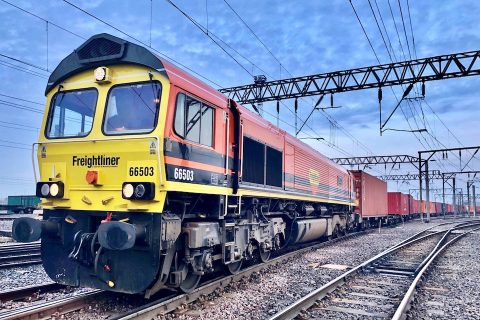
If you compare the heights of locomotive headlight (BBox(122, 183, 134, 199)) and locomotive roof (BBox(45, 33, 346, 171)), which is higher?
locomotive roof (BBox(45, 33, 346, 171))

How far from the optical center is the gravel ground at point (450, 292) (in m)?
6.88

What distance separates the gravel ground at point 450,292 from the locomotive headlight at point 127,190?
4814mm

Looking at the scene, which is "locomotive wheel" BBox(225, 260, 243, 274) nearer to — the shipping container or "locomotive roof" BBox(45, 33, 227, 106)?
"locomotive roof" BBox(45, 33, 227, 106)

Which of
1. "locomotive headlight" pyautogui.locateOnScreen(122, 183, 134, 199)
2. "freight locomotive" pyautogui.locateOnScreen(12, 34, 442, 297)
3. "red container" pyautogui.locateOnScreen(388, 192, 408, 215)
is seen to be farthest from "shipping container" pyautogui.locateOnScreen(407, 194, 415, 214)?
"locomotive headlight" pyautogui.locateOnScreen(122, 183, 134, 199)

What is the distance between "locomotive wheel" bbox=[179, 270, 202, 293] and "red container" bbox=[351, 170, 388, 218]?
18257 millimetres

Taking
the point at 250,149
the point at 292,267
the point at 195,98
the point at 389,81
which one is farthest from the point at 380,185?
the point at 195,98

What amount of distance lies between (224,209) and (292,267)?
409 centimetres

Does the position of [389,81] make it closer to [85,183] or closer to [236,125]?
[236,125]

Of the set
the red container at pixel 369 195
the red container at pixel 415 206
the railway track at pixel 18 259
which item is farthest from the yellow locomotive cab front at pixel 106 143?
the red container at pixel 415 206

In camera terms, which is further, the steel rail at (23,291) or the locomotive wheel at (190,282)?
the locomotive wheel at (190,282)

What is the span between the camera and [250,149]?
31.2 feet

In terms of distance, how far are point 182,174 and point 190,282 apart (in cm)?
210

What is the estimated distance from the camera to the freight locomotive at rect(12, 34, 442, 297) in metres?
6.11

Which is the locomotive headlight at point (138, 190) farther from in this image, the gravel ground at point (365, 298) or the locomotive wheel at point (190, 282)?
the gravel ground at point (365, 298)
